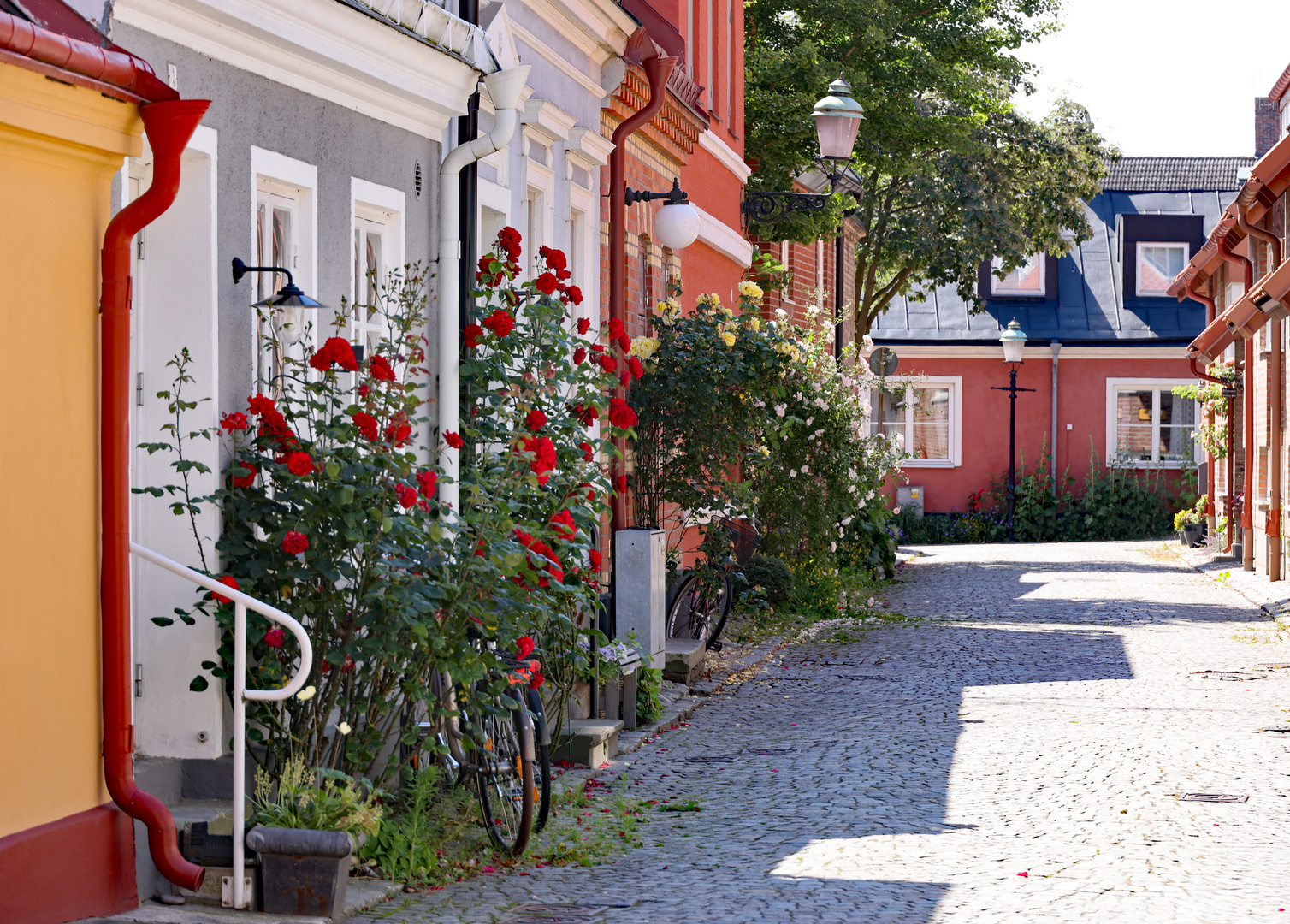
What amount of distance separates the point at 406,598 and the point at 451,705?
104cm

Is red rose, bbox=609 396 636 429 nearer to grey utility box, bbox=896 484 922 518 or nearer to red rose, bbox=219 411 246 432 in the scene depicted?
red rose, bbox=219 411 246 432

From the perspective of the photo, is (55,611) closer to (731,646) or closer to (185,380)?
(185,380)

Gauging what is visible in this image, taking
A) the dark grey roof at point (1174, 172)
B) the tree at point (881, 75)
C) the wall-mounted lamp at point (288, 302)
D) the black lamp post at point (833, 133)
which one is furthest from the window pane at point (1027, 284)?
the wall-mounted lamp at point (288, 302)

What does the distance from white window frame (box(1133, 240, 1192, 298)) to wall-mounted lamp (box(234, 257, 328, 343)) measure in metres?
30.9

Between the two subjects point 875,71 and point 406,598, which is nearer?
point 406,598

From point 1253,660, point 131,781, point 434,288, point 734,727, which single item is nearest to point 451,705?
point 131,781

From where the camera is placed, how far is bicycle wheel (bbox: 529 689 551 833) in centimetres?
660

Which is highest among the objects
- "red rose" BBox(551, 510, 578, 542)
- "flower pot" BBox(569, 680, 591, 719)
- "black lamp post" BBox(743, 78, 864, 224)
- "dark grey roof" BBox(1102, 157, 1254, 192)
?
"dark grey roof" BBox(1102, 157, 1254, 192)

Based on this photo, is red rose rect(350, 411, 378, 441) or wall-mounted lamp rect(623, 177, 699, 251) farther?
wall-mounted lamp rect(623, 177, 699, 251)

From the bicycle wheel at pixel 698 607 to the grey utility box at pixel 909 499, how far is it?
20287 millimetres

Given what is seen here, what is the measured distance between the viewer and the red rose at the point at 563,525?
6824 millimetres

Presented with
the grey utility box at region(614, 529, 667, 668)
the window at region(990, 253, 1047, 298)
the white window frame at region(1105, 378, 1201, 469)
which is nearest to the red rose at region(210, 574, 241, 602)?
the grey utility box at region(614, 529, 667, 668)

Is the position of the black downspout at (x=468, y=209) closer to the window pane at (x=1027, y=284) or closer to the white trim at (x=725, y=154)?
the white trim at (x=725, y=154)

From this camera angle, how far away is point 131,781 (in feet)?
16.7
